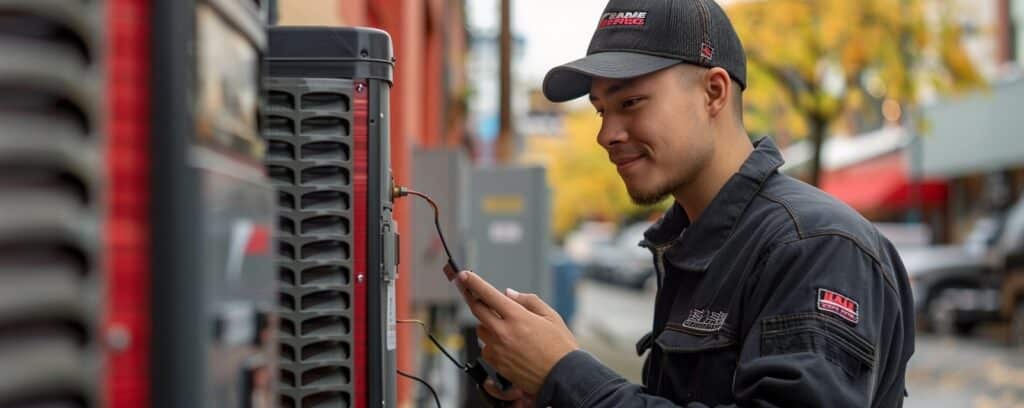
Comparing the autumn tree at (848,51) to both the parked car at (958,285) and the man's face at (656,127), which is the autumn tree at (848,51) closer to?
the parked car at (958,285)

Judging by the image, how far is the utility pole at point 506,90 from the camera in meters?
12.3

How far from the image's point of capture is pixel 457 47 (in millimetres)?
24609

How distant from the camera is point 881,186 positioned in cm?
3083

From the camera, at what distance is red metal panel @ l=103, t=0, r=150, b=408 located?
1025 millimetres

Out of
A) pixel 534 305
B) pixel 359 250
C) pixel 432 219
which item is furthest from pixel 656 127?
pixel 432 219

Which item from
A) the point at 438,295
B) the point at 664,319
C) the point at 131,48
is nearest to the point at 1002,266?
the point at 438,295

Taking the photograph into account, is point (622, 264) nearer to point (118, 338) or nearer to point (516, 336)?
point (516, 336)

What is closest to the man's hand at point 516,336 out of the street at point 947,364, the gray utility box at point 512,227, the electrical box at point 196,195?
the electrical box at point 196,195

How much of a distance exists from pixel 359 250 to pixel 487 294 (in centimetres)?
24

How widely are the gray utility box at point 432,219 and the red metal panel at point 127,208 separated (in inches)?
287

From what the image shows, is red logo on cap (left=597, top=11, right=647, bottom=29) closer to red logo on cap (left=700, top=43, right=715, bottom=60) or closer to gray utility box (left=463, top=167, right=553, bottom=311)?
red logo on cap (left=700, top=43, right=715, bottom=60)

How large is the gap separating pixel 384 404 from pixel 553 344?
1.05 ft

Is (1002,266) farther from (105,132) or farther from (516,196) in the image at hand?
(105,132)

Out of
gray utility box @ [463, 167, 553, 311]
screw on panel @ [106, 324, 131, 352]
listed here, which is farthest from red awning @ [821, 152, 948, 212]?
screw on panel @ [106, 324, 131, 352]
